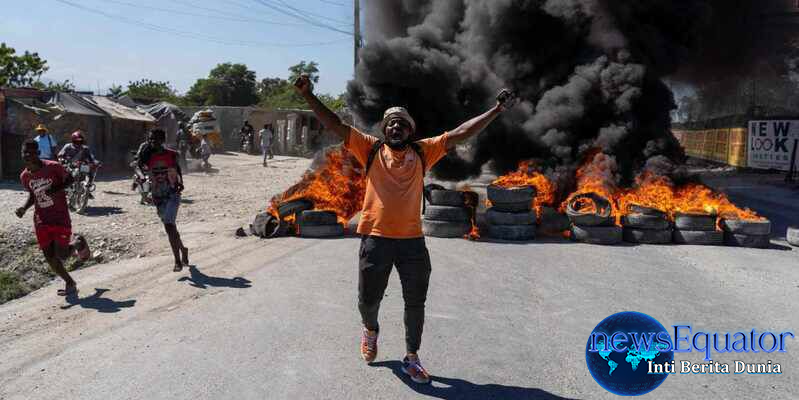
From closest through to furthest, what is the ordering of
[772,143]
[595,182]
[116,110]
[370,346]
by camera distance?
[370,346] → [595,182] → [772,143] → [116,110]

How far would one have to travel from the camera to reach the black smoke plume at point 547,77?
12336mm

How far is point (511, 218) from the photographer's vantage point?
8773 mm

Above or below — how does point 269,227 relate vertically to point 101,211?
above

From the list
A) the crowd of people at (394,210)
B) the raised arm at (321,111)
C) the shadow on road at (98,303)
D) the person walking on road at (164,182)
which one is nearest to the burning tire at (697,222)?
the crowd of people at (394,210)

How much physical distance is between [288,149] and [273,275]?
26.4m

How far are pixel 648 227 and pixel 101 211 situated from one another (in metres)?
10.2

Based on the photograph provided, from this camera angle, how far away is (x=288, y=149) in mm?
32125

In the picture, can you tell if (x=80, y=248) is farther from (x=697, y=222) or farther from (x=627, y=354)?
(x=697, y=222)

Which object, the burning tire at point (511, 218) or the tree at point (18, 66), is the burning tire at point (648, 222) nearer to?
the burning tire at point (511, 218)

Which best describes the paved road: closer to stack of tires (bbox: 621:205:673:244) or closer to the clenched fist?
stack of tires (bbox: 621:205:673:244)

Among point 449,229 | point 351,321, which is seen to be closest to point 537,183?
point 449,229

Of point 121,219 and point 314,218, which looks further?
point 121,219

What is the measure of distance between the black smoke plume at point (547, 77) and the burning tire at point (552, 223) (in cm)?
217

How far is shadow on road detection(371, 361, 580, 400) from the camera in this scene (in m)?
3.51
